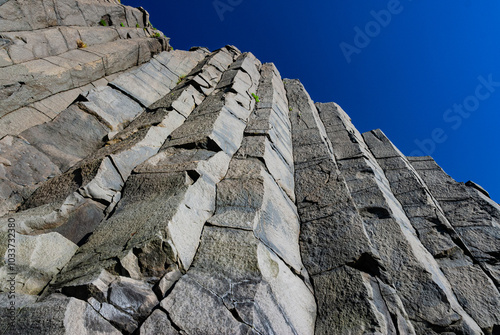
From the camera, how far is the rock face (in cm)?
204

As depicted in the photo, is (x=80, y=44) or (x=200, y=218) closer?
(x=200, y=218)

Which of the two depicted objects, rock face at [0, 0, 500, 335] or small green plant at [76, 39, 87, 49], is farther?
small green plant at [76, 39, 87, 49]

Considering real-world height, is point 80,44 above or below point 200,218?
above

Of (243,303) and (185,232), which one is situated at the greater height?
(185,232)

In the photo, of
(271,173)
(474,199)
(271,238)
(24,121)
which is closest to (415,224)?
(474,199)

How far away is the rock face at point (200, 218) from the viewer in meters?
2.04

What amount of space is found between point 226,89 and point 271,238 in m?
4.19

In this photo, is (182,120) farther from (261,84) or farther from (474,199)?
(474,199)

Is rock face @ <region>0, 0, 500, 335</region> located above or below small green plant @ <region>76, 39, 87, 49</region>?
below

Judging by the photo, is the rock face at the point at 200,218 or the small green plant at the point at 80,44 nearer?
the rock face at the point at 200,218

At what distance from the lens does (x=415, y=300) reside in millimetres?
2771

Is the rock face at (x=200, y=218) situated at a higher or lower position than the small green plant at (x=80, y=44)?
lower

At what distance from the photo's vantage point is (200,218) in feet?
9.29

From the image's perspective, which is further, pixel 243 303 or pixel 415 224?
pixel 415 224
